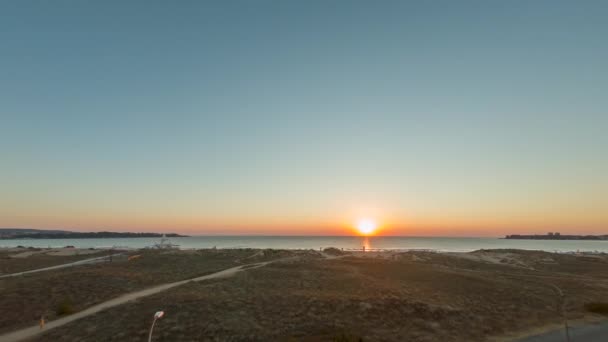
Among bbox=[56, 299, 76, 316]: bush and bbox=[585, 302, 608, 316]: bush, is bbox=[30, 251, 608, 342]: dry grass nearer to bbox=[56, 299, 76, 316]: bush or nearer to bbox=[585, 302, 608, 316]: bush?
bbox=[585, 302, 608, 316]: bush

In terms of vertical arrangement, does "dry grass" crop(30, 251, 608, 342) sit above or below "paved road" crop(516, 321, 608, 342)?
above

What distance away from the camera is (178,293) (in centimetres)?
2962

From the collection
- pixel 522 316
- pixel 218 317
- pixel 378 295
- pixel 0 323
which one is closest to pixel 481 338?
pixel 522 316

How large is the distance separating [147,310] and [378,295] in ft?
62.1

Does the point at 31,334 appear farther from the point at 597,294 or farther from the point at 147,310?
the point at 597,294

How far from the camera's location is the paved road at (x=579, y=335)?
67.2 feet

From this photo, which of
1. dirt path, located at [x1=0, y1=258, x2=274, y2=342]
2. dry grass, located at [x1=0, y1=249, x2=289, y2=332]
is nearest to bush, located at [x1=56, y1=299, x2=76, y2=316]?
dry grass, located at [x1=0, y1=249, x2=289, y2=332]

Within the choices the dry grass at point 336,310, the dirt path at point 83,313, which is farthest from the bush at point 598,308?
the dirt path at point 83,313

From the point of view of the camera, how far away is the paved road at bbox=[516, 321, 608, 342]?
20484mm

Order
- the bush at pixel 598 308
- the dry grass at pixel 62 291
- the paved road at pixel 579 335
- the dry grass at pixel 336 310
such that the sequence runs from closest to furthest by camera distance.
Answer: the paved road at pixel 579 335
the dry grass at pixel 336 310
the dry grass at pixel 62 291
the bush at pixel 598 308

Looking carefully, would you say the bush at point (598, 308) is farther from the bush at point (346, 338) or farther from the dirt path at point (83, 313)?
the dirt path at point (83, 313)

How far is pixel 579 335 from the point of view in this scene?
21.4 meters

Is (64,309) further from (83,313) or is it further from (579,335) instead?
(579,335)

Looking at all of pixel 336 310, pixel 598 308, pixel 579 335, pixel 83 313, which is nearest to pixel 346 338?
pixel 336 310
